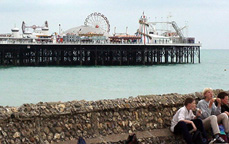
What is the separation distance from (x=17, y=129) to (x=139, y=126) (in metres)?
2.43

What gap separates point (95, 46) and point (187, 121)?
67.2 meters

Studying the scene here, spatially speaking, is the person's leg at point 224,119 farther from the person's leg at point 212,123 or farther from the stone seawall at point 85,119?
the stone seawall at point 85,119

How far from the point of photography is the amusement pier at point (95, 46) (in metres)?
75.8

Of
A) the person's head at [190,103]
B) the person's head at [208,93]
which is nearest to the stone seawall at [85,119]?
the person's head at [208,93]

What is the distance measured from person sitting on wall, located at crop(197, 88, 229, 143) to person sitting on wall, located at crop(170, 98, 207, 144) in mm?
245

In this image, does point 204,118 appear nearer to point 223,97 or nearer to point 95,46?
point 223,97

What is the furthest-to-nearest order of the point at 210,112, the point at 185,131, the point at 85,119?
the point at 210,112 → the point at 185,131 → the point at 85,119

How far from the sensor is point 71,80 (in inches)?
1870

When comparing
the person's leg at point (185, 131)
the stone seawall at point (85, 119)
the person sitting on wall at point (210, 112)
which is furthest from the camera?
the person sitting on wall at point (210, 112)

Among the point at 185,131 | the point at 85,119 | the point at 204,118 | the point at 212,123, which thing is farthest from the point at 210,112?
the point at 85,119

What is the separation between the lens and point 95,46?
75.8 metres

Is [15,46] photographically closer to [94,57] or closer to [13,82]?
[94,57]

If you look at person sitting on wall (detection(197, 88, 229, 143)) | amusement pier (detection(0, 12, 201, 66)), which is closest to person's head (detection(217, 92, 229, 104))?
person sitting on wall (detection(197, 88, 229, 143))

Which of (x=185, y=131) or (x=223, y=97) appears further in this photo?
(x=223, y=97)
